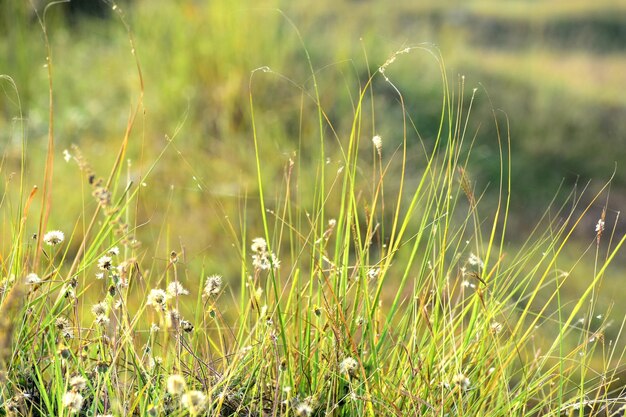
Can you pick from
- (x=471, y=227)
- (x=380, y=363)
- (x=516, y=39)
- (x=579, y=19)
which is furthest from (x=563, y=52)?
(x=380, y=363)

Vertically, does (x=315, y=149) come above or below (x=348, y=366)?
below

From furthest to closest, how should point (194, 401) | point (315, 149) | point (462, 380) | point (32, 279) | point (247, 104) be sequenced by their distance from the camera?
1. point (247, 104)
2. point (315, 149)
3. point (32, 279)
4. point (462, 380)
5. point (194, 401)

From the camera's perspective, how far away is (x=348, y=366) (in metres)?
1.23

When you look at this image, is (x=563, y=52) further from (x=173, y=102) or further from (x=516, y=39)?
(x=173, y=102)

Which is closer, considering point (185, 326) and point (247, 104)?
point (185, 326)

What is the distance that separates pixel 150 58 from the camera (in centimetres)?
371

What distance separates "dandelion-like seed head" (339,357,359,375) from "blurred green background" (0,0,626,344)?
4.80ft

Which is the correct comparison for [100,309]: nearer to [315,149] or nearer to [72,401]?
[72,401]

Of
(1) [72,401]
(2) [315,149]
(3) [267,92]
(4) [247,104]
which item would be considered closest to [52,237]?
(1) [72,401]


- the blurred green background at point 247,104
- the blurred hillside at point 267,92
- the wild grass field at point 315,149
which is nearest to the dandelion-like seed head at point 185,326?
the wild grass field at point 315,149

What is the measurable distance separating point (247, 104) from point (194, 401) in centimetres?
246

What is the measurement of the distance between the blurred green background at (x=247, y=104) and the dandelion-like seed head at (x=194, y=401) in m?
1.69

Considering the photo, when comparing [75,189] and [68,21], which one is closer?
[75,189]

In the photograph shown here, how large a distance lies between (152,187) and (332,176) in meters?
0.65
